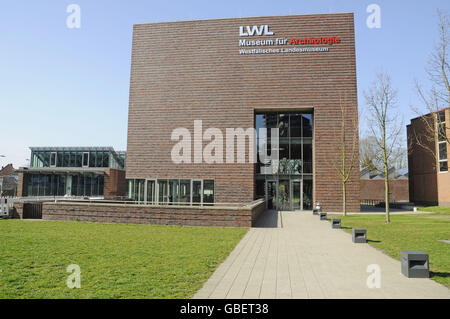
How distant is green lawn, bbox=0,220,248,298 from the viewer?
603cm

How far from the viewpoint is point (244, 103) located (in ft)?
101

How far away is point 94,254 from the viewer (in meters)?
9.38

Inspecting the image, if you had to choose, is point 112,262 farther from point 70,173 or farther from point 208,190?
point 70,173

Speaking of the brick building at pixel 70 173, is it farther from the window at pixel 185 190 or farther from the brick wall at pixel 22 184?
the window at pixel 185 190

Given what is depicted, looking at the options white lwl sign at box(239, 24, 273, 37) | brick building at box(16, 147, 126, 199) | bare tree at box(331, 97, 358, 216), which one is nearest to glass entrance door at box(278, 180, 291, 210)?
bare tree at box(331, 97, 358, 216)

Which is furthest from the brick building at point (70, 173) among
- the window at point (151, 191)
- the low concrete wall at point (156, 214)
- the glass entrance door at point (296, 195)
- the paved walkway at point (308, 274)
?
the paved walkway at point (308, 274)

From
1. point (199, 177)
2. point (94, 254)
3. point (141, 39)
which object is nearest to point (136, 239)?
point (94, 254)

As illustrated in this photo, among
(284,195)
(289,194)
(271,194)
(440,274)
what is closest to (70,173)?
(271,194)

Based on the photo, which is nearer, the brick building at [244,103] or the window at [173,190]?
the brick building at [244,103]

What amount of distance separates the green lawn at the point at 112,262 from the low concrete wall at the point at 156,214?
2.70m

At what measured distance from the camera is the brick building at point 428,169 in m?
33.9

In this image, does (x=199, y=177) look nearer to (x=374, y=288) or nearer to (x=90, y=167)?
(x=90, y=167)

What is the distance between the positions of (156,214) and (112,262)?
926cm
